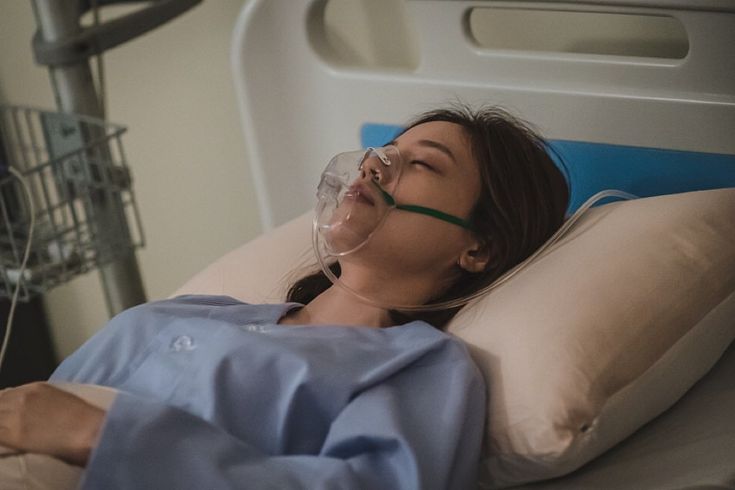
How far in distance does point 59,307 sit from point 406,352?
72.9 inches

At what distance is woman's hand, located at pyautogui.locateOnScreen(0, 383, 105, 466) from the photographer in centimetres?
123

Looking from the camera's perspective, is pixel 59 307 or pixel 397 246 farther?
pixel 59 307

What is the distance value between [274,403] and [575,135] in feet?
2.17

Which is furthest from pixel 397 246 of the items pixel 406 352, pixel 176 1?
pixel 176 1

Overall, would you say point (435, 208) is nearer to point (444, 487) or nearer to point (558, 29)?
point (444, 487)

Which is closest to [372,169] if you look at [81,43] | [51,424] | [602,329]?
[602,329]

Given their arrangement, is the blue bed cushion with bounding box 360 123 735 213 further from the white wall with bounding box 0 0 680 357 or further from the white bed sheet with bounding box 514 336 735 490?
the white wall with bounding box 0 0 680 357

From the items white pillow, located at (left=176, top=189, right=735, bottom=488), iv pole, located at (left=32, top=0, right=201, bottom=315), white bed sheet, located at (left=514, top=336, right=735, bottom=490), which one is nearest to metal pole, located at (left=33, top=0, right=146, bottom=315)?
iv pole, located at (left=32, top=0, right=201, bottom=315)

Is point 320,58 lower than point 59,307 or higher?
higher

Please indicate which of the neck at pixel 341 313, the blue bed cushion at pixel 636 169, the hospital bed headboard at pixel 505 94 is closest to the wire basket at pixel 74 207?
the hospital bed headboard at pixel 505 94

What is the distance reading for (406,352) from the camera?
4.37 feet

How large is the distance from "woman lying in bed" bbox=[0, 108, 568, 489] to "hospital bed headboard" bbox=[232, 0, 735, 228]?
0.41 feet

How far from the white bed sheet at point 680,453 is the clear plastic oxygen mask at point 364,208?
0.28 meters

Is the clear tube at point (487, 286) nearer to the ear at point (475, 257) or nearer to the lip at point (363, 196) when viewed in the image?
the ear at point (475, 257)
